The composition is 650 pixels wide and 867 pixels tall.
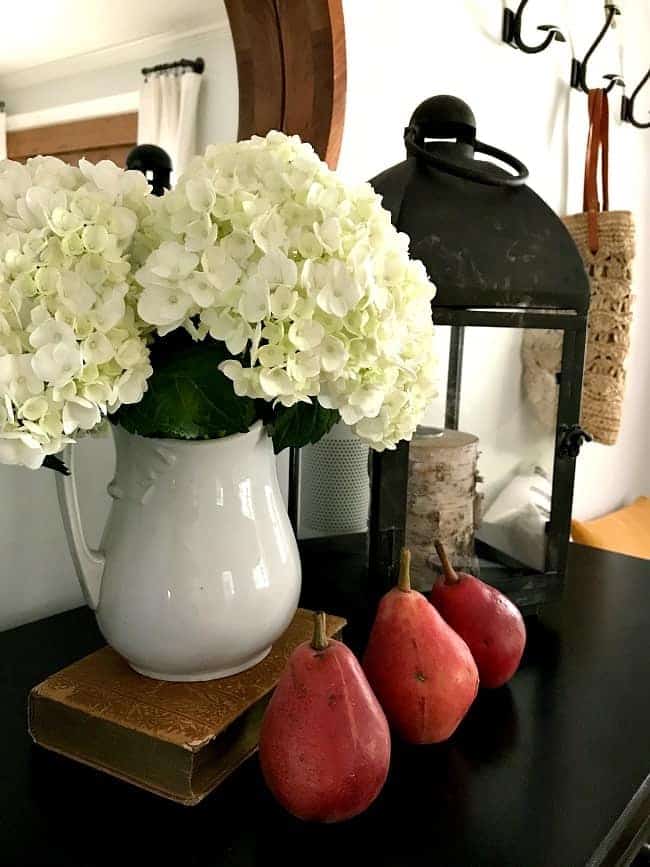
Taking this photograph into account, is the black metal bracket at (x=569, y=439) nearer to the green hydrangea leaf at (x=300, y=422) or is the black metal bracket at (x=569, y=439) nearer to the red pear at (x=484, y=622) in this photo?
the red pear at (x=484, y=622)

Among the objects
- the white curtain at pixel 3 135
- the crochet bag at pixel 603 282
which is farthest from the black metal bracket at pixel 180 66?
the crochet bag at pixel 603 282

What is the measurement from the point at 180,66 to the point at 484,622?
66cm

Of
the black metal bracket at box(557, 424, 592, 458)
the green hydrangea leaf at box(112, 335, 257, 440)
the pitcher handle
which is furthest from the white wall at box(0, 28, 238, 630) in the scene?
the black metal bracket at box(557, 424, 592, 458)

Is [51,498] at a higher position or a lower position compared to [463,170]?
lower

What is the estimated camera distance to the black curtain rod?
806 mm

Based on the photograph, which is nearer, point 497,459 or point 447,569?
point 447,569

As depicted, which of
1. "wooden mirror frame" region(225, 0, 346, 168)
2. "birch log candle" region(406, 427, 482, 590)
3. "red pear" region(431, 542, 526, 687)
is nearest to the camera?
"red pear" region(431, 542, 526, 687)

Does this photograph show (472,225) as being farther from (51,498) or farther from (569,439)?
(51,498)

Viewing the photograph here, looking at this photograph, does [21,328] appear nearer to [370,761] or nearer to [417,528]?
[370,761]

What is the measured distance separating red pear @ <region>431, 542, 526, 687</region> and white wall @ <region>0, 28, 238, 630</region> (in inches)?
15.0

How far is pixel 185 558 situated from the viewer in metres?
0.55

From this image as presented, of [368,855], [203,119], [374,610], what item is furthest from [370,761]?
[203,119]

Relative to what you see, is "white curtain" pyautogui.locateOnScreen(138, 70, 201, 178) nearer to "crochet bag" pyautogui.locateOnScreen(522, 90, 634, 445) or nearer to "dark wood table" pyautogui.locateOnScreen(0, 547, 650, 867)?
"dark wood table" pyautogui.locateOnScreen(0, 547, 650, 867)

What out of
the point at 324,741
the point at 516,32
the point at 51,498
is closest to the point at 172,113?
the point at 51,498
